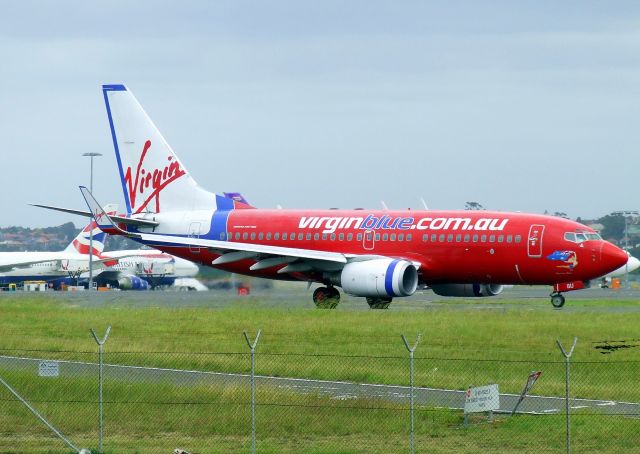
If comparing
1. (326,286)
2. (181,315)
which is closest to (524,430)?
(181,315)

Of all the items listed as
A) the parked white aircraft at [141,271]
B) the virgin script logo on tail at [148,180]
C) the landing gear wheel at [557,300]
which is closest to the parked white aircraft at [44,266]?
the parked white aircraft at [141,271]

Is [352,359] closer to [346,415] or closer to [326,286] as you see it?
[346,415]

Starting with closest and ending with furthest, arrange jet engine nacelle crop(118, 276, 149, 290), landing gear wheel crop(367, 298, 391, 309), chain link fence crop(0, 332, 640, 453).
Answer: chain link fence crop(0, 332, 640, 453), landing gear wheel crop(367, 298, 391, 309), jet engine nacelle crop(118, 276, 149, 290)

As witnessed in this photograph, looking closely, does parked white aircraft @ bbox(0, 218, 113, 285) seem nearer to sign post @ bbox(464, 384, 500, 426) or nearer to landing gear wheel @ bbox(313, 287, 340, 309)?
landing gear wheel @ bbox(313, 287, 340, 309)

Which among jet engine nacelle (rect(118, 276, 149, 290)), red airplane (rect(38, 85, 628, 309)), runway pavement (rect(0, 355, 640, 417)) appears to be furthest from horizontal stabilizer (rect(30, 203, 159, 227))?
jet engine nacelle (rect(118, 276, 149, 290))

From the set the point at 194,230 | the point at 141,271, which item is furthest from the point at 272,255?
the point at 141,271

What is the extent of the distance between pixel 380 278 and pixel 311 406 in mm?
23781

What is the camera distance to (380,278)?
47094 millimetres

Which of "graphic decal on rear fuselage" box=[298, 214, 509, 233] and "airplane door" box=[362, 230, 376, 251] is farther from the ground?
"graphic decal on rear fuselage" box=[298, 214, 509, 233]

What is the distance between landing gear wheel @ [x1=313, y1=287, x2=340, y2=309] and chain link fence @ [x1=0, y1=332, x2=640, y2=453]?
18248 mm

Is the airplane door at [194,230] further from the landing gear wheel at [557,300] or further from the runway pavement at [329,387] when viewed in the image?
the runway pavement at [329,387]

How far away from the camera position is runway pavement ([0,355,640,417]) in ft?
80.2

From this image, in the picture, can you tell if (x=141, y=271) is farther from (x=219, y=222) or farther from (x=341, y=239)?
(x=341, y=239)

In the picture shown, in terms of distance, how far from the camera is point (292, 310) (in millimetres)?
45094
